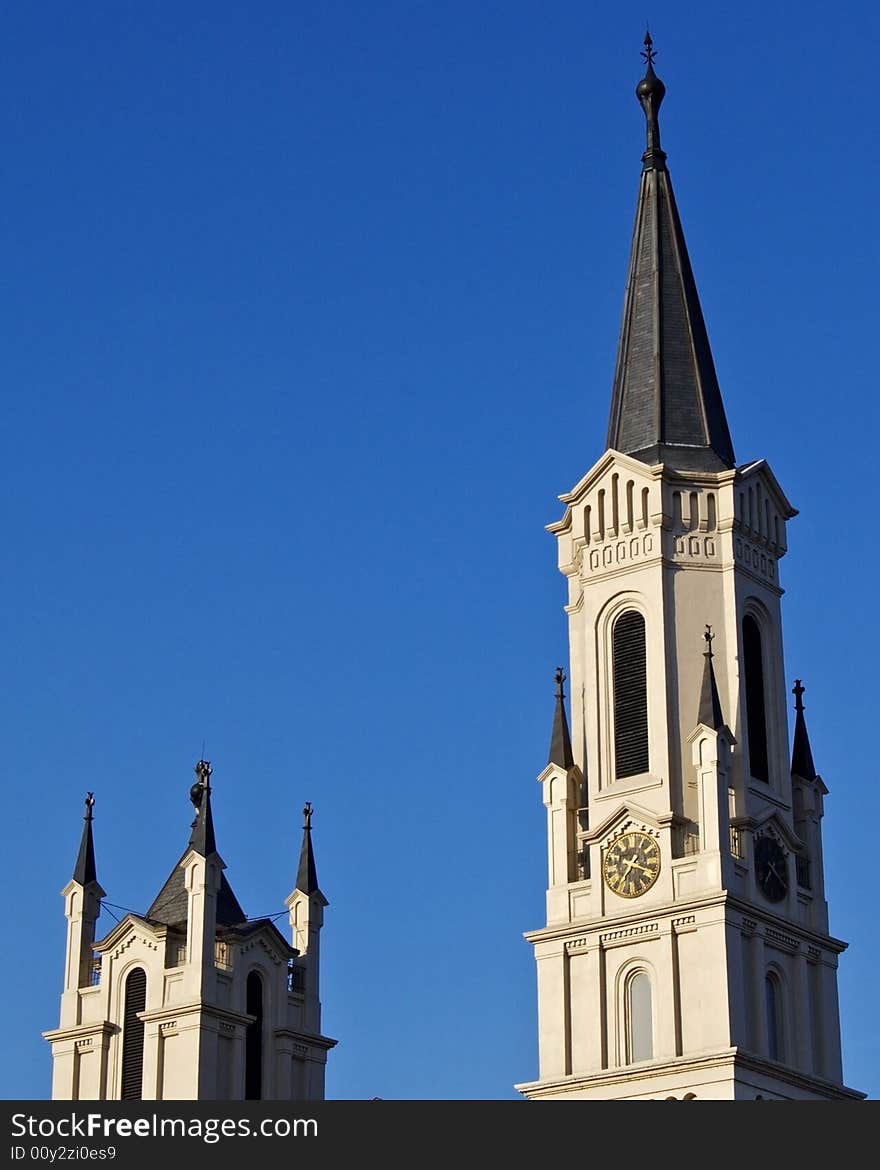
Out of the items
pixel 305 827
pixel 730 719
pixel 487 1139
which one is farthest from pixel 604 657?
pixel 487 1139

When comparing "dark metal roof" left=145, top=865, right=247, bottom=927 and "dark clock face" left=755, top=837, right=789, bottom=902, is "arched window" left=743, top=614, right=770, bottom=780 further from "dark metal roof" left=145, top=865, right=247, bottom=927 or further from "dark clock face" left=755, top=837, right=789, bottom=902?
"dark metal roof" left=145, top=865, right=247, bottom=927

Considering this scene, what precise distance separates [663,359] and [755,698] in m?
11.1

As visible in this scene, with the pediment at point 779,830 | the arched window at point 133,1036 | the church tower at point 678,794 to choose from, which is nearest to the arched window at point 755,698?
the church tower at point 678,794

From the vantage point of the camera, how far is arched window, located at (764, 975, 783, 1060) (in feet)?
260

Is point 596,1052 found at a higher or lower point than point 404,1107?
higher

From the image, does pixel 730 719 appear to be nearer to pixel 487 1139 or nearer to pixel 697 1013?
pixel 697 1013

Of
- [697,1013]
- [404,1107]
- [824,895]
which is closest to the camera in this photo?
[404,1107]

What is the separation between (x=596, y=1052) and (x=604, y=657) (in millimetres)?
11570

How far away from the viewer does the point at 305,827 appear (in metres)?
85.5

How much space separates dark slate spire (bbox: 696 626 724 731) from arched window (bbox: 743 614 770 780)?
189cm

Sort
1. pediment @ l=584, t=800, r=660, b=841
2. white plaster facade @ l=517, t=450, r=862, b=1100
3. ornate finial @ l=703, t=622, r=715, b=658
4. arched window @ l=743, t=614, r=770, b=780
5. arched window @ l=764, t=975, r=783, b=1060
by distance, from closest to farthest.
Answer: white plaster facade @ l=517, t=450, r=862, b=1100 → arched window @ l=764, t=975, r=783, b=1060 → pediment @ l=584, t=800, r=660, b=841 → ornate finial @ l=703, t=622, r=715, b=658 → arched window @ l=743, t=614, r=770, b=780

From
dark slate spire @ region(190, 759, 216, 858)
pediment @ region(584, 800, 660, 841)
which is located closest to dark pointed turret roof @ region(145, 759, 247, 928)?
dark slate spire @ region(190, 759, 216, 858)

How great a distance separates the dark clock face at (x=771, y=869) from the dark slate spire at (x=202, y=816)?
15.0 metres

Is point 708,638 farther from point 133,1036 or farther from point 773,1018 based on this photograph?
point 133,1036
